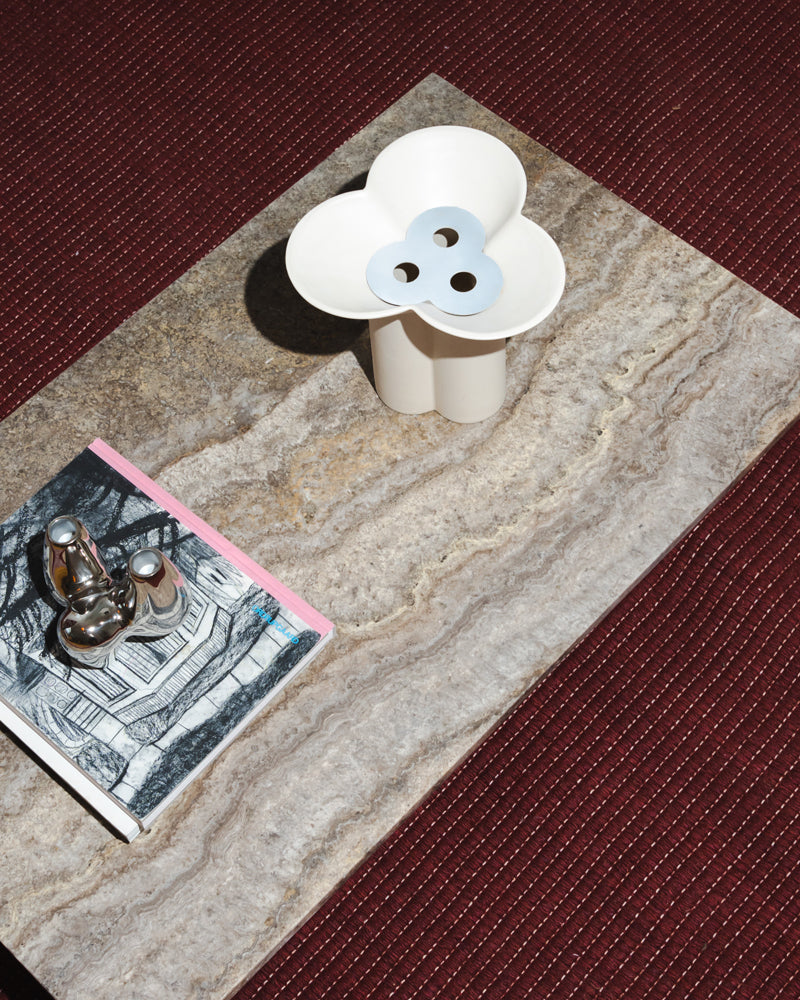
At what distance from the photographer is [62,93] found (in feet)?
5.54

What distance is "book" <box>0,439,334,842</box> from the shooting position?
87cm

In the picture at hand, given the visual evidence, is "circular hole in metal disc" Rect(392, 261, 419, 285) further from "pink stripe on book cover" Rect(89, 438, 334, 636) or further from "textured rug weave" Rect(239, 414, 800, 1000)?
"textured rug weave" Rect(239, 414, 800, 1000)

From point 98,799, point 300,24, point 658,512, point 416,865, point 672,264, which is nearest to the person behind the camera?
point 98,799

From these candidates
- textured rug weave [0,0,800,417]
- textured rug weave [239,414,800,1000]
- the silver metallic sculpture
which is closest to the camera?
the silver metallic sculpture

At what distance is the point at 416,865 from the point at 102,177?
3.47 ft

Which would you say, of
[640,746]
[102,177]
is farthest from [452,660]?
[102,177]

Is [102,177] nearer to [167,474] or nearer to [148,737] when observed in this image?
[167,474]

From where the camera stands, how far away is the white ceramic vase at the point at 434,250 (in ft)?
2.87

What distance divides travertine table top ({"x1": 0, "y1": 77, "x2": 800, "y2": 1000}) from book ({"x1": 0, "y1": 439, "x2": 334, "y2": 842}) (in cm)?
3

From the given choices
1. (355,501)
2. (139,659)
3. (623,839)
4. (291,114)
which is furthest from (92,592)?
(291,114)

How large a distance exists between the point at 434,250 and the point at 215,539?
31 centimetres

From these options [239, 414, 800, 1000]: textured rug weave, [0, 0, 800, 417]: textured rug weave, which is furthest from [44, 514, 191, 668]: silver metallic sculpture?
[0, 0, 800, 417]: textured rug weave

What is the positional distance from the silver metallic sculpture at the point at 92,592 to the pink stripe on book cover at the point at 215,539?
A: 0.32 ft

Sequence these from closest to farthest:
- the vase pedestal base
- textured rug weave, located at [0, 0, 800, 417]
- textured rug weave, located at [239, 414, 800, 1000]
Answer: the vase pedestal base < textured rug weave, located at [239, 414, 800, 1000] < textured rug weave, located at [0, 0, 800, 417]
